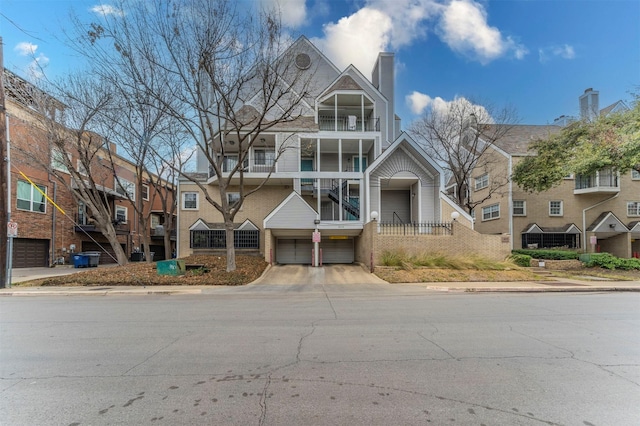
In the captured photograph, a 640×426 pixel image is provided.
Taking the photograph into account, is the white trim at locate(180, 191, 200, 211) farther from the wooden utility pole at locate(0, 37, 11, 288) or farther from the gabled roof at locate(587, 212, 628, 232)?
the gabled roof at locate(587, 212, 628, 232)

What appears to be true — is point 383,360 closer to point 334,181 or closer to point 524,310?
point 524,310

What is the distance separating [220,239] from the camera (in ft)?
82.4

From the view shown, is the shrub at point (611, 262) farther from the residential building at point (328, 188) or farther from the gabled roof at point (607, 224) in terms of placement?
the gabled roof at point (607, 224)

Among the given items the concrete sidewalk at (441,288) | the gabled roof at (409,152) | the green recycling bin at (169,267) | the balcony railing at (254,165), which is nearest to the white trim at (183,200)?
the balcony railing at (254,165)

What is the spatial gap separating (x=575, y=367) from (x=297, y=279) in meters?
13.5

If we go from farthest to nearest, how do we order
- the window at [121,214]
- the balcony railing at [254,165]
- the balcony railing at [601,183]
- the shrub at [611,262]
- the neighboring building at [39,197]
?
the window at [121,214], the balcony railing at [601,183], the balcony railing at [254,165], the neighboring building at [39,197], the shrub at [611,262]

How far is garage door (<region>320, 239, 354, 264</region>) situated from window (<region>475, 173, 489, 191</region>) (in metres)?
14.6

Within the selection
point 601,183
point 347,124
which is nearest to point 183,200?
point 347,124

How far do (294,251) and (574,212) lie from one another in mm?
23538

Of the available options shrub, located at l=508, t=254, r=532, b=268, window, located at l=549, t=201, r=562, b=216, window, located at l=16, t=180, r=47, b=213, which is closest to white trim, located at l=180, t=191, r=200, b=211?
window, located at l=16, t=180, r=47, b=213

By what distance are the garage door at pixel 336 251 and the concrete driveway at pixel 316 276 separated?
4589 mm

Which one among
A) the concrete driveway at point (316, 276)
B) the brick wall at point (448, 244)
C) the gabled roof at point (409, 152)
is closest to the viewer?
the concrete driveway at point (316, 276)

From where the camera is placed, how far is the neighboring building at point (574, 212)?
92.4 ft

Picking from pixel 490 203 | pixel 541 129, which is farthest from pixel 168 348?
pixel 541 129
